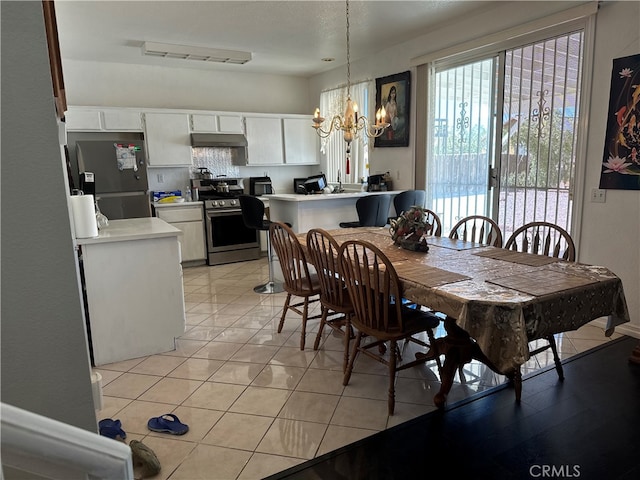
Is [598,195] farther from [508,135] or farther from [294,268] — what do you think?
[294,268]

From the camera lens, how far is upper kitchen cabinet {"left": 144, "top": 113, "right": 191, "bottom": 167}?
18.5ft

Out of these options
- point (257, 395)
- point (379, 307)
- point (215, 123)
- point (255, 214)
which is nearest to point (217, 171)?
point (215, 123)

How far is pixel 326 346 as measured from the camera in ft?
10.4

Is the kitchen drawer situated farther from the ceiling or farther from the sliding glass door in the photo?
the sliding glass door

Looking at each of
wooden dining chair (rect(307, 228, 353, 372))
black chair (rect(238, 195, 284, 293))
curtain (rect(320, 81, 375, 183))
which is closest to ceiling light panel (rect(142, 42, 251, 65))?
curtain (rect(320, 81, 375, 183))

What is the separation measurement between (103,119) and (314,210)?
303 cm

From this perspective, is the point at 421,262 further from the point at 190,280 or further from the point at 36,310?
the point at 190,280

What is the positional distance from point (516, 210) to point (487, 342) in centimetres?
263

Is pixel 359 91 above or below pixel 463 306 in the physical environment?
above

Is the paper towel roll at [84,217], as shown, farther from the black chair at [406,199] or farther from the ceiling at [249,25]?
the black chair at [406,199]

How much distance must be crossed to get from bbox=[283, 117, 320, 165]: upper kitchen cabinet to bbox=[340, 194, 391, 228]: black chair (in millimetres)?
2641

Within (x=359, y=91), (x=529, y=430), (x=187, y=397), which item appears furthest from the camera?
(x=359, y=91)

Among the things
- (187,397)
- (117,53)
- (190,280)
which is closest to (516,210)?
(187,397)

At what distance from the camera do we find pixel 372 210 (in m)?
4.31
